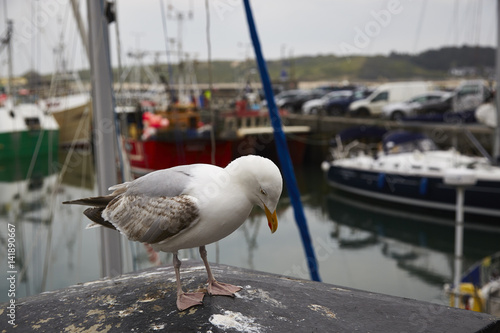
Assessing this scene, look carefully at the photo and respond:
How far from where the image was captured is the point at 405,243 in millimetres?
14188

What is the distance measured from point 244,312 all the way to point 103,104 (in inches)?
81.4

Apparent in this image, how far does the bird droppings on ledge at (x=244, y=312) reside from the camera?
→ 180 centimetres

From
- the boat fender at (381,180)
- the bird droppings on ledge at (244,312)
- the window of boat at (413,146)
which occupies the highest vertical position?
the bird droppings on ledge at (244,312)

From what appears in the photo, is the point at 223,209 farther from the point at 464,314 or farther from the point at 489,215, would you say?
the point at 489,215

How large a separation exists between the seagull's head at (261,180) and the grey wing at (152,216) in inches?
8.7

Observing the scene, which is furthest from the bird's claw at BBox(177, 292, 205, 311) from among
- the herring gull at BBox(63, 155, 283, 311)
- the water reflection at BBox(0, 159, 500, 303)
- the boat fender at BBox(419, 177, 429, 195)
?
the boat fender at BBox(419, 177, 429, 195)

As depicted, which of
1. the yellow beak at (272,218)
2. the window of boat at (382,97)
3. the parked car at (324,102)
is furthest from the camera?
the parked car at (324,102)

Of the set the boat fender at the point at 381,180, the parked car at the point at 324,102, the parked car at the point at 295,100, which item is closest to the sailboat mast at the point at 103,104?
the boat fender at the point at 381,180

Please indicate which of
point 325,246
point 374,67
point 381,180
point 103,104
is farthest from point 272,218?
point 374,67

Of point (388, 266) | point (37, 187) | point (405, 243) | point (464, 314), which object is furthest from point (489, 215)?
point (37, 187)

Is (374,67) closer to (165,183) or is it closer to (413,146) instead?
(413,146)

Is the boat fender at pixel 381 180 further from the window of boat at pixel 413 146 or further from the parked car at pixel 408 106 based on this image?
the parked car at pixel 408 106

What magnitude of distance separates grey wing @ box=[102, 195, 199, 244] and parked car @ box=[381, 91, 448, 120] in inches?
969

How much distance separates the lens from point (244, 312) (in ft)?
6.29
